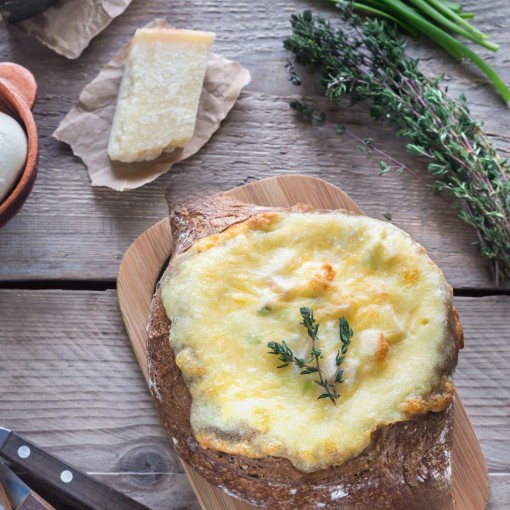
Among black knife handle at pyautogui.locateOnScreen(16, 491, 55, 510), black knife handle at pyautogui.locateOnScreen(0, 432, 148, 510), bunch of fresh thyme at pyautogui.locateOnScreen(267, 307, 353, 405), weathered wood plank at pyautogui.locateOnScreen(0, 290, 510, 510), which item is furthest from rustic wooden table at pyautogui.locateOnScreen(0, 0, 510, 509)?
bunch of fresh thyme at pyautogui.locateOnScreen(267, 307, 353, 405)

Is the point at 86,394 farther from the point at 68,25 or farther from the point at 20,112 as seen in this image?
the point at 68,25

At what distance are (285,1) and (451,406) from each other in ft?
5.14

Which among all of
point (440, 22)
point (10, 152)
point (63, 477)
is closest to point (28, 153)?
point (10, 152)

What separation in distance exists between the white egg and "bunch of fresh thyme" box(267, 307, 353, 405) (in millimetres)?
966

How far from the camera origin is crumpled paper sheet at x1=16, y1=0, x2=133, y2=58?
2.62 m

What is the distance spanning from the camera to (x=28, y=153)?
2.31m

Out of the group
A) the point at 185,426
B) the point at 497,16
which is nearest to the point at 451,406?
the point at 185,426

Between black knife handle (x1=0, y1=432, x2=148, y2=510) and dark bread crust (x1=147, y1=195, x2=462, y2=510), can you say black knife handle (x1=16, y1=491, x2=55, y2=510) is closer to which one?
black knife handle (x1=0, y1=432, x2=148, y2=510)

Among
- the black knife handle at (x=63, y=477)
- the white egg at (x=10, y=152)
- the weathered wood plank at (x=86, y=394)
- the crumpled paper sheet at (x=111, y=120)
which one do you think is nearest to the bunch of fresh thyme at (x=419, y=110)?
the crumpled paper sheet at (x=111, y=120)

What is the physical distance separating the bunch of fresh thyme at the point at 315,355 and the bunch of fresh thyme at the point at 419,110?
813 millimetres

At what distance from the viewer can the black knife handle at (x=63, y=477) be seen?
227 centimetres

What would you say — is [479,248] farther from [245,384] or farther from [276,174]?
[245,384]

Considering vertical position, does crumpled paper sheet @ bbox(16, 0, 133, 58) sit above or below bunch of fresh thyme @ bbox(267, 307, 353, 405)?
above

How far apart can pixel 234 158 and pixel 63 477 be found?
1189mm
